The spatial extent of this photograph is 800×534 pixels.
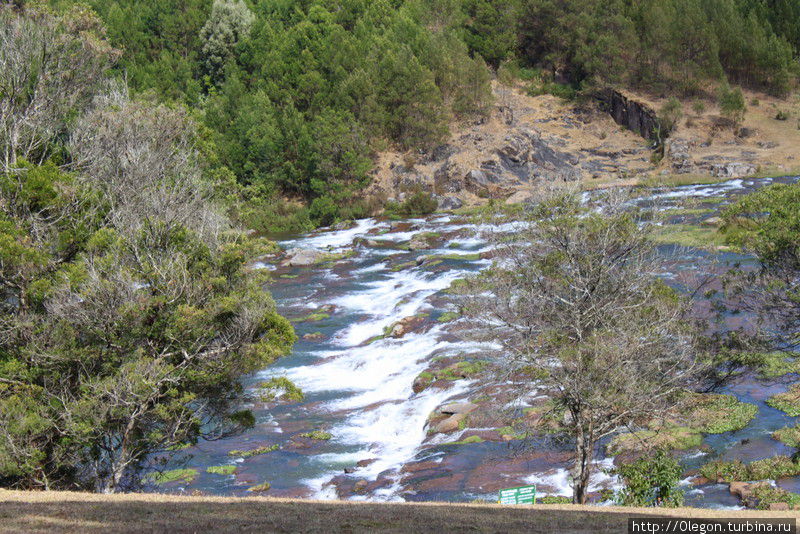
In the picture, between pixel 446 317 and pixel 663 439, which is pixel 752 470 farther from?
pixel 446 317

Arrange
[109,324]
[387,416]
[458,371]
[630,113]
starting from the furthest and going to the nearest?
[630,113], [458,371], [387,416], [109,324]

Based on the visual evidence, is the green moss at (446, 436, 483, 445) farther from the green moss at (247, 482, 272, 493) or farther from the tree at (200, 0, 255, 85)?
the tree at (200, 0, 255, 85)

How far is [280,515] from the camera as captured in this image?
14.9m

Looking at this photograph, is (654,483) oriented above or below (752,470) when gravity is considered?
above

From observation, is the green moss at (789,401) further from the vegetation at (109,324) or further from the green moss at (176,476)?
the green moss at (176,476)

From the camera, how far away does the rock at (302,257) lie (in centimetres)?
5494

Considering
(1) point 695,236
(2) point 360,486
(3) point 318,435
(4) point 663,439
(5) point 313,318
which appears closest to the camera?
(4) point 663,439

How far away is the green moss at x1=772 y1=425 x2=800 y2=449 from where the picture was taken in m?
23.1

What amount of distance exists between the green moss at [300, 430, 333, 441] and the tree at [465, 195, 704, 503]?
366 inches

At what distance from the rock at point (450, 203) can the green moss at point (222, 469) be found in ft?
153

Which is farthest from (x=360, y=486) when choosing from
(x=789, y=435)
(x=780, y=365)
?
(x=780, y=365)

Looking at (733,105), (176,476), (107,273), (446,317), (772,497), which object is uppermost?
(107,273)

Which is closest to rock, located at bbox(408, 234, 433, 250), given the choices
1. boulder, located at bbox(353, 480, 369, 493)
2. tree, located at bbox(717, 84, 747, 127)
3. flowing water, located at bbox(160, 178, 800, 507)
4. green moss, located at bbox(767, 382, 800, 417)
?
flowing water, located at bbox(160, 178, 800, 507)

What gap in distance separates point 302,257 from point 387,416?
1060 inches
